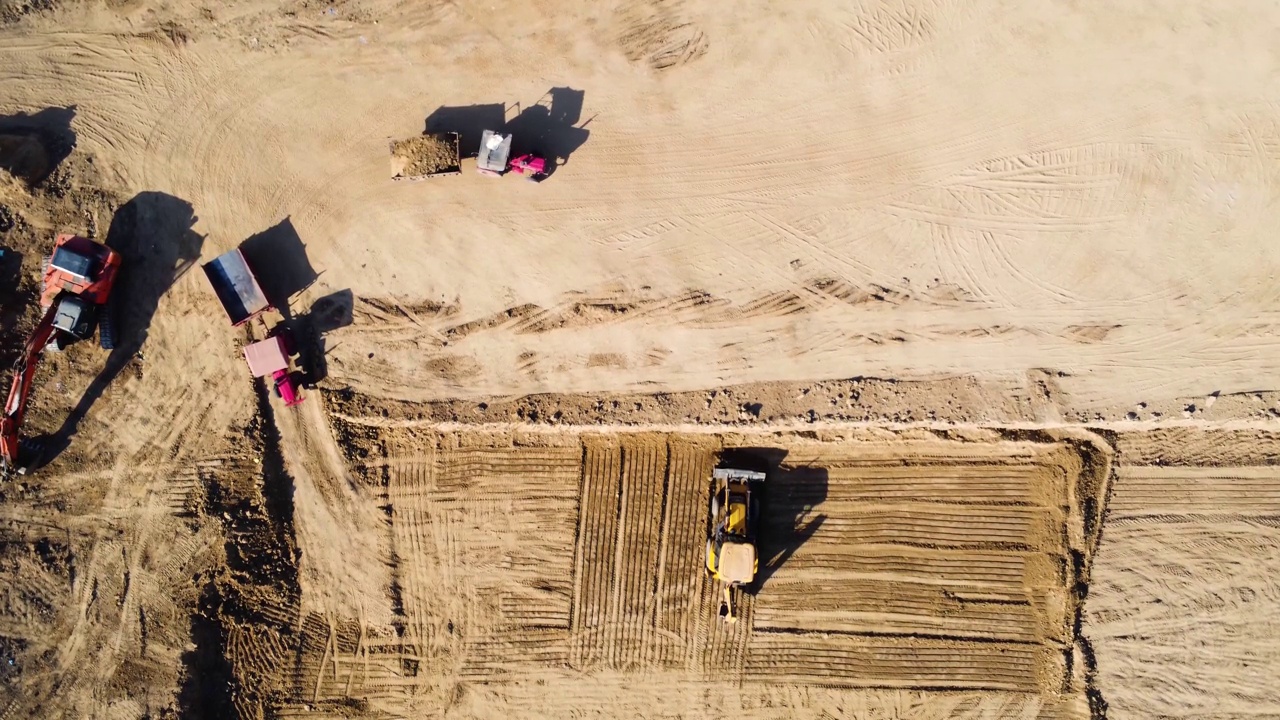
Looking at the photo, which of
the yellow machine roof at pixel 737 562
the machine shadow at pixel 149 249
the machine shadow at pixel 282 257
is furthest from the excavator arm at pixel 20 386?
the yellow machine roof at pixel 737 562

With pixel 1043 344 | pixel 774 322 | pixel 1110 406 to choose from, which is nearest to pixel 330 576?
pixel 774 322

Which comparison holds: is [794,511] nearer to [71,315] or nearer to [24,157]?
[71,315]

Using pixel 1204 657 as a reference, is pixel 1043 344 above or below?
above

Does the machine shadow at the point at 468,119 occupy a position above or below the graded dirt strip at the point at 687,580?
above

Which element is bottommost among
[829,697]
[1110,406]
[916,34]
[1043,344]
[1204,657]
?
[829,697]

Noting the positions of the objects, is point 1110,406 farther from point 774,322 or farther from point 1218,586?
point 774,322

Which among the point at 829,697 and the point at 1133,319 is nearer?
the point at 1133,319

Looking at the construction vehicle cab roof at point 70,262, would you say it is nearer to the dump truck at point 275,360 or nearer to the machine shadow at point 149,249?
the machine shadow at point 149,249
